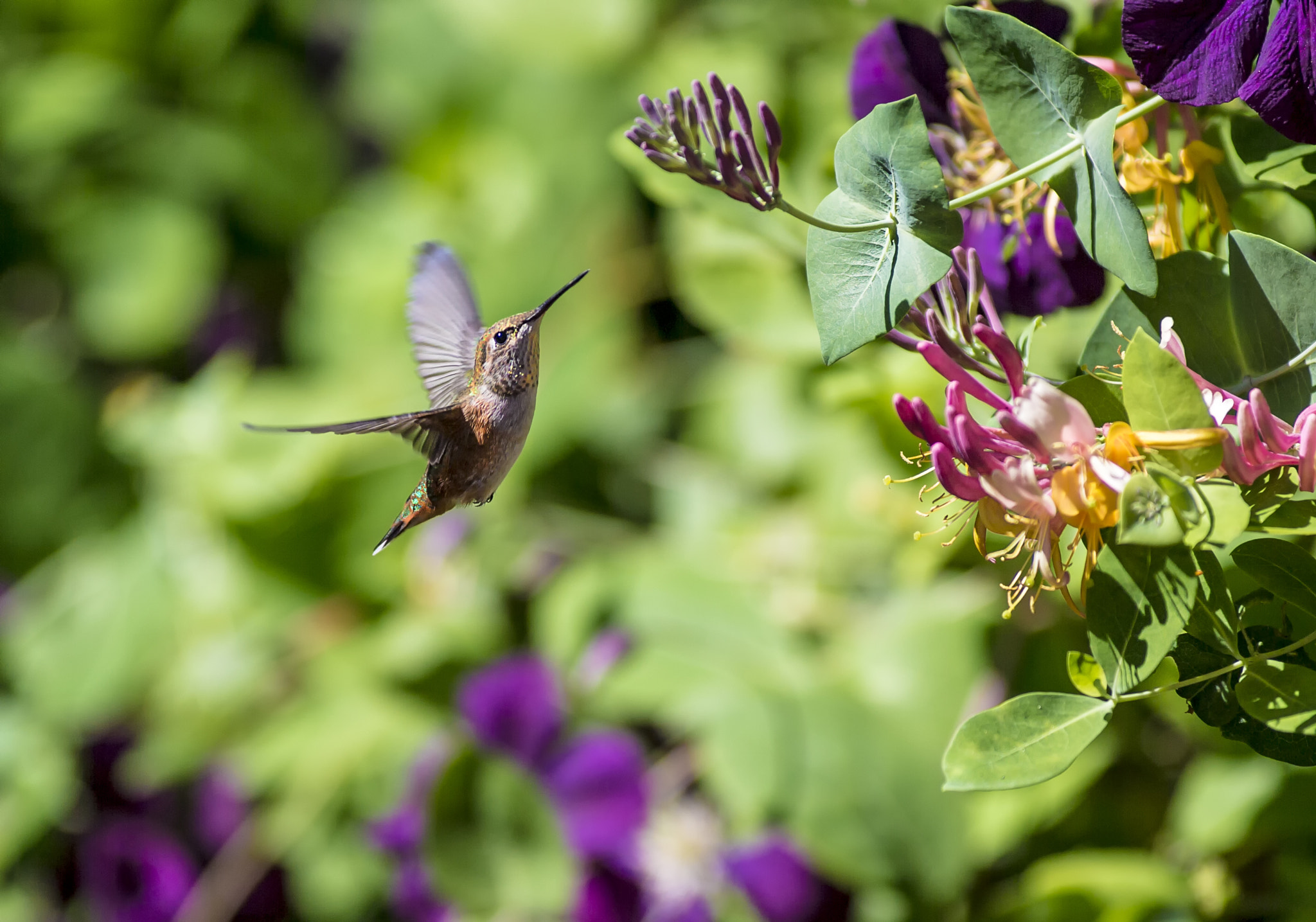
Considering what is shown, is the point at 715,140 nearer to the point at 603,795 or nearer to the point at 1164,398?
the point at 1164,398

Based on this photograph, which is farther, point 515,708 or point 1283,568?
point 515,708

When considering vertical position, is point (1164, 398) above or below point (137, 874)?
above

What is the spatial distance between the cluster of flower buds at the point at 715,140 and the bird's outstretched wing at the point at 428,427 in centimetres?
9

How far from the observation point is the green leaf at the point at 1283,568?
22cm

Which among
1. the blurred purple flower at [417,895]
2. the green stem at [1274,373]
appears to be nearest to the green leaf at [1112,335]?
the green stem at [1274,373]

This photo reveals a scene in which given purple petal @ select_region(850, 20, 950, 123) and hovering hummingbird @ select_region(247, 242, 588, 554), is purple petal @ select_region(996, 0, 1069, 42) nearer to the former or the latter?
purple petal @ select_region(850, 20, 950, 123)

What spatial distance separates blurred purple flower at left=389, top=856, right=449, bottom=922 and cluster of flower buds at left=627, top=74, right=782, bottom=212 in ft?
1.59

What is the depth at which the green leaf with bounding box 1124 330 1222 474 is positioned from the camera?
190 millimetres

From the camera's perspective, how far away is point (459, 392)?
34cm

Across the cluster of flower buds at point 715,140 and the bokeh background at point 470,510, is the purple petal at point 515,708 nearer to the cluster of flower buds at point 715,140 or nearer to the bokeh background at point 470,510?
the bokeh background at point 470,510

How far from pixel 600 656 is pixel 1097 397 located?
1.40ft

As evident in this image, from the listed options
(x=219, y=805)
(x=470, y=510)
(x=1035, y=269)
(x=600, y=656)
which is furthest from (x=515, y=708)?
(x=1035, y=269)

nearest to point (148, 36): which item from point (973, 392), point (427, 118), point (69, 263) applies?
point (69, 263)

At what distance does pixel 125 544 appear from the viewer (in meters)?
0.85
